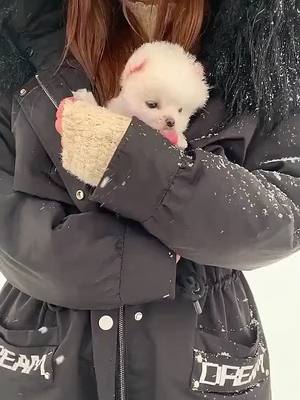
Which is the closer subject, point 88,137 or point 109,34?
point 88,137

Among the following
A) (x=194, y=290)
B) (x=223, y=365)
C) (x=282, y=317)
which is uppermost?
(x=194, y=290)

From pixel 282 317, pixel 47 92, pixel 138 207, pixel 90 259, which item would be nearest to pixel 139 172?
pixel 138 207

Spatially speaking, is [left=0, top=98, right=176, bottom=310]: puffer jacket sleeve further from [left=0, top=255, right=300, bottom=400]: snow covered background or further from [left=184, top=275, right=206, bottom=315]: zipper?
[left=0, top=255, right=300, bottom=400]: snow covered background

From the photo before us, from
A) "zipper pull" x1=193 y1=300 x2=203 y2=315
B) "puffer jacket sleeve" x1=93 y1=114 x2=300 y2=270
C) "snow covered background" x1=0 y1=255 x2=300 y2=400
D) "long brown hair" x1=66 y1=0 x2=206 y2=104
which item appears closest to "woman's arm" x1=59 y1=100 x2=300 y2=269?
"puffer jacket sleeve" x1=93 y1=114 x2=300 y2=270

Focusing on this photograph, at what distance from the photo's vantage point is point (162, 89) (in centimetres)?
99

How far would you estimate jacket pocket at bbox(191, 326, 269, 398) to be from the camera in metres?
1.04

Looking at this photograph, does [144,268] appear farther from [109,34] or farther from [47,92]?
[109,34]

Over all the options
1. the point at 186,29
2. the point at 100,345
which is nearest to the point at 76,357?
the point at 100,345

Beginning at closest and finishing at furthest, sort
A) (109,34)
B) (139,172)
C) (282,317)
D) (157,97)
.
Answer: (139,172), (157,97), (109,34), (282,317)

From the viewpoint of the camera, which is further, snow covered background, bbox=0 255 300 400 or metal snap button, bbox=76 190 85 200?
snow covered background, bbox=0 255 300 400

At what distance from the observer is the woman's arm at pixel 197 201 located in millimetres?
896

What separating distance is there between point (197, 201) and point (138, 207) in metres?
0.08

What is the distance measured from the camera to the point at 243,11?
1038 millimetres

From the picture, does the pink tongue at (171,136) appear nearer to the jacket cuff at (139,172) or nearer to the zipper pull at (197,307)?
the jacket cuff at (139,172)
